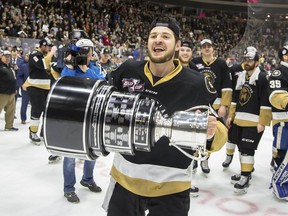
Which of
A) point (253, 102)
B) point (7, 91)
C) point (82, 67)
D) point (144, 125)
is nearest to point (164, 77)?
point (144, 125)

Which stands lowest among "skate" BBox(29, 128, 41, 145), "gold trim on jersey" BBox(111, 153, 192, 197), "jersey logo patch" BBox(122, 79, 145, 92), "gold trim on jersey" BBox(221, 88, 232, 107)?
"skate" BBox(29, 128, 41, 145)

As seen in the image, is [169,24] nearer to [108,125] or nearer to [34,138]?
[108,125]

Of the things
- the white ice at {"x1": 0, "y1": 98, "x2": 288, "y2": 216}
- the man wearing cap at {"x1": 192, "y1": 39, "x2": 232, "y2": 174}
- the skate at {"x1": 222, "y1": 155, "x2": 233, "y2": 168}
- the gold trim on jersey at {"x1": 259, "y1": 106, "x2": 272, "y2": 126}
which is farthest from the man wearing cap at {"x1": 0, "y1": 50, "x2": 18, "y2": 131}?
the gold trim on jersey at {"x1": 259, "y1": 106, "x2": 272, "y2": 126}

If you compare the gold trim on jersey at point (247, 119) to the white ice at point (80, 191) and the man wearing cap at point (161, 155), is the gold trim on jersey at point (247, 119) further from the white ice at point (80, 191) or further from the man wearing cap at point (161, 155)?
the man wearing cap at point (161, 155)

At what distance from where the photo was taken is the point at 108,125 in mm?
829

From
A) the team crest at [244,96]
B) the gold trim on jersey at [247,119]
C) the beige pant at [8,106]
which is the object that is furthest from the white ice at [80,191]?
the beige pant at [8,106]

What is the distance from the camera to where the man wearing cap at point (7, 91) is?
587 centimetres

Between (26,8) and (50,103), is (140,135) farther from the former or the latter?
(26,8)

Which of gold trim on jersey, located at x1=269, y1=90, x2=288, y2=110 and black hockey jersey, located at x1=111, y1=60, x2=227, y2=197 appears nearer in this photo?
black hockey jersey, located at x1=111, y1=60, x2=227, y2=197

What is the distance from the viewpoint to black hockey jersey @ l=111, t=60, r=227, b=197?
1.55 metres

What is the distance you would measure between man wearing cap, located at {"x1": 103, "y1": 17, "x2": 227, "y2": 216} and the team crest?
2408 mm

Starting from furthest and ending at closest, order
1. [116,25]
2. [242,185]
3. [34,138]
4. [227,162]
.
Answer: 1. [116,25]
2. [34,138]
3. [227,162]
4. [242,185]

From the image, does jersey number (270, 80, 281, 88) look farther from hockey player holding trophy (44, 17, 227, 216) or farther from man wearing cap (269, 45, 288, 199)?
hockey player holding trophy (44, 17, 227, 216)

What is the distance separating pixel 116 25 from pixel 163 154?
638 inches
